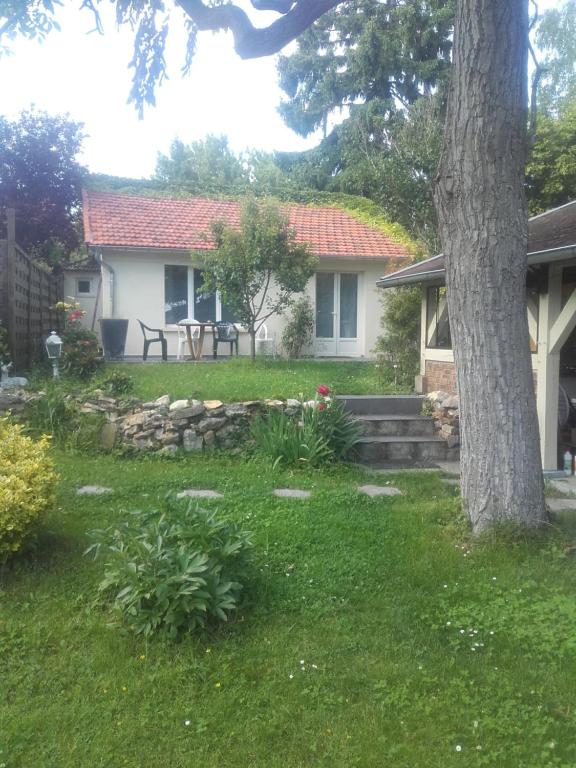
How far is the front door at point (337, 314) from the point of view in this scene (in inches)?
604

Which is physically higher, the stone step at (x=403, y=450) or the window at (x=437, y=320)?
the window at (x=437, y=320)

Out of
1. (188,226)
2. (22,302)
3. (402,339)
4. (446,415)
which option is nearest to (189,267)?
(188,226)

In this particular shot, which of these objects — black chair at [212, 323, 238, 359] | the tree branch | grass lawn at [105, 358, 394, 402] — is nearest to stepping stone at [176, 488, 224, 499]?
grass lawn at [105, 358, 394, 402]

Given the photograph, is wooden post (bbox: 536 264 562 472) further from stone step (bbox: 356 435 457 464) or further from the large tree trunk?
the large tree trunk

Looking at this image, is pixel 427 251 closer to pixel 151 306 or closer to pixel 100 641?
pixel 151 306

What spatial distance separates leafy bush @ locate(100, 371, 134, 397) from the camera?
830 cm

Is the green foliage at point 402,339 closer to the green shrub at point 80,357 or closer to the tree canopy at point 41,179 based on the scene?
the green shrub at point 80,357

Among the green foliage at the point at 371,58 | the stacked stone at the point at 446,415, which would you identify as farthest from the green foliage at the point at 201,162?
the stacked stone at the point at 446,415

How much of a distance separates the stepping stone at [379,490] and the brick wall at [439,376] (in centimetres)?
291

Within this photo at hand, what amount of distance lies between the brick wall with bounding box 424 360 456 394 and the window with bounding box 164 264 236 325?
5.98m

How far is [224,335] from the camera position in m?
13.5

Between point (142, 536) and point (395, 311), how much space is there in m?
8.06

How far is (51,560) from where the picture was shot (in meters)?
4.33

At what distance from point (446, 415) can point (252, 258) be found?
177 inches
